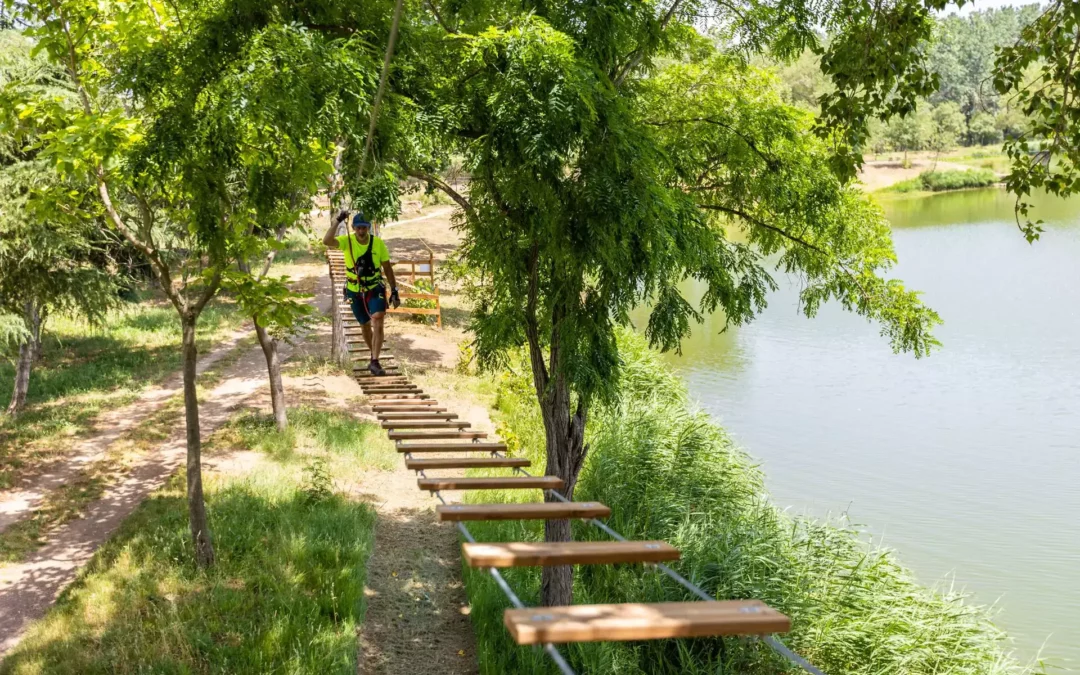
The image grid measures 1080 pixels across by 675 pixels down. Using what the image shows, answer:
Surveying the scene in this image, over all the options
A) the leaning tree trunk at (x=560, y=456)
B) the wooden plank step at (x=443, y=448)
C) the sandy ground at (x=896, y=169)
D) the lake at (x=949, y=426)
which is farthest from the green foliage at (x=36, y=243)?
the sandy ground at (x=896, y=169)

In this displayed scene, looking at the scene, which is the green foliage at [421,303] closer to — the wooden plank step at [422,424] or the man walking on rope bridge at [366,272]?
the man walking on rope bridge at [366,272]

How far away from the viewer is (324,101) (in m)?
5.50

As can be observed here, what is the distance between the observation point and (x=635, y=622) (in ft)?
10.5

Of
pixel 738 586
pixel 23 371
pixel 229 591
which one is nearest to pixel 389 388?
pixel 229 591

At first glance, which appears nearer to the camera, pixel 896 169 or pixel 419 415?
pixel 419 415

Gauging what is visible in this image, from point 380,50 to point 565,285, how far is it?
7.42 feet

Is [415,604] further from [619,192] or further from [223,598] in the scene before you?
[619,192]

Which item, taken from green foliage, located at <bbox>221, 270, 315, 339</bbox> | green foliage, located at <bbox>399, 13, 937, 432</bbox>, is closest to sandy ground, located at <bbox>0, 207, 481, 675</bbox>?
green foliage, located at <bbox>399, 13, 937, 432</bbox>

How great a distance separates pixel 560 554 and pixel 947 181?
62920 millimetres

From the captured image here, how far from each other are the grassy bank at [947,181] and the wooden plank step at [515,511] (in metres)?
58.8

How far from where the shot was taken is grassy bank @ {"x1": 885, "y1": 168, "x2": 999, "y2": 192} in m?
58.7

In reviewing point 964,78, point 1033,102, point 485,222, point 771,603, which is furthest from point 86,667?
point 964,78

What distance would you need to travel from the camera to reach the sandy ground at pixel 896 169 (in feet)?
197

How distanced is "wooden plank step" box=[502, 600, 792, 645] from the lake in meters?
A: 7.62
